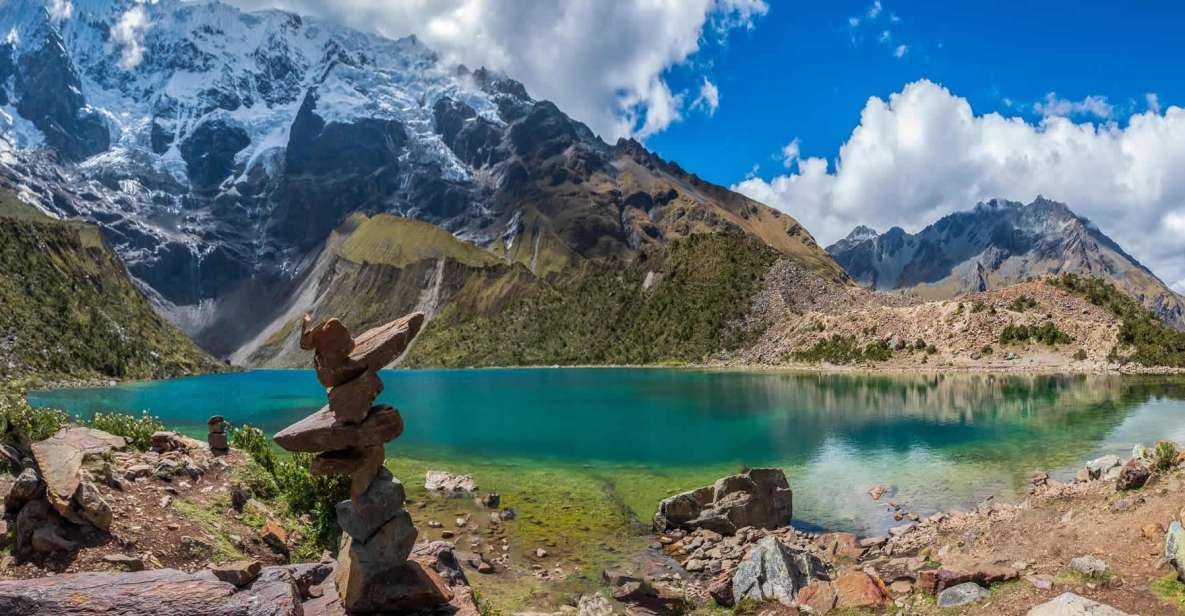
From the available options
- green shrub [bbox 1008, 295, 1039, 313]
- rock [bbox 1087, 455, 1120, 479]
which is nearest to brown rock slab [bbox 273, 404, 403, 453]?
rock [bbox 1087, 455, 1120, 479]

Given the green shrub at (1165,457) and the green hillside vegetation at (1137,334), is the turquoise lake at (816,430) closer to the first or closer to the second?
the green shrub at (1165,457)

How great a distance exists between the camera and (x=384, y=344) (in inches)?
626

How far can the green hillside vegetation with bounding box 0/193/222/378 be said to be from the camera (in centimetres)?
12000

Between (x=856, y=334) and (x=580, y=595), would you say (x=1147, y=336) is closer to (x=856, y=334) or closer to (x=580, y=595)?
(x=856, y=334)

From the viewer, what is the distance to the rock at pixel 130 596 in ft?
28.2

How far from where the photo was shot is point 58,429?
2511cm

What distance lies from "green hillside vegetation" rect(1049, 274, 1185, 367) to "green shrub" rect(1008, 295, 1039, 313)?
8.67 metres

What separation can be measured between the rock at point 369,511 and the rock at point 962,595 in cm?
1297

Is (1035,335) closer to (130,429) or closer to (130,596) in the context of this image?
(130,429)

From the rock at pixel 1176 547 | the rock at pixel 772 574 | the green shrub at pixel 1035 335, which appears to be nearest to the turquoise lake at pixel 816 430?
the rock at pixel 772 574

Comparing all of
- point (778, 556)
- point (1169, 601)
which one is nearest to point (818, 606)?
point (778, 556)

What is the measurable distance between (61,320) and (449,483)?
14245cm

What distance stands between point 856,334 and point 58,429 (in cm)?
14630

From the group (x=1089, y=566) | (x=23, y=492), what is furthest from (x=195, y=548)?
(x=1089, y=566)
